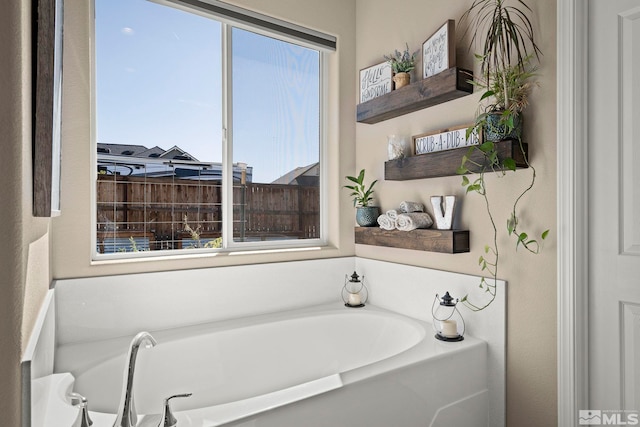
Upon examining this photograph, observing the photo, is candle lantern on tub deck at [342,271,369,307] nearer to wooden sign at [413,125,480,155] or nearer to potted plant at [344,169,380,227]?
potted plant at [344,169,380,227]

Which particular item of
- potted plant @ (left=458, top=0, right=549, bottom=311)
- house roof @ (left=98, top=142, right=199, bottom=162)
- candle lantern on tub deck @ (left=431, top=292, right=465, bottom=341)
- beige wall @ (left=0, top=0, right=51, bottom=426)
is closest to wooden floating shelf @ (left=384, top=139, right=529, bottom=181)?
potted plant @ (left=458, top=0, right=549, bottom=311)

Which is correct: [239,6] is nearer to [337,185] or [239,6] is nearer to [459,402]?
[337,185]

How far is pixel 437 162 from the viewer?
2.00 meters

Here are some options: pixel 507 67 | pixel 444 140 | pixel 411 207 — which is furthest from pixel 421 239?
pixel 507 67

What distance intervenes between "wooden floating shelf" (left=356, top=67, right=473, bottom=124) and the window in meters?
0.51

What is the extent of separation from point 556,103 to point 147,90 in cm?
196

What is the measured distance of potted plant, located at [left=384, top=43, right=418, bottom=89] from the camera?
224 cm

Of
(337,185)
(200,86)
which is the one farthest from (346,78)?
(200,86)

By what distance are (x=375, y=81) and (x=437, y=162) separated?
0.79 meters

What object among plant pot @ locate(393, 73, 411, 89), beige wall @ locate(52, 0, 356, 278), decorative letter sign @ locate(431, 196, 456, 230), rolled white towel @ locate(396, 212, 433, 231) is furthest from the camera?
plant pot @ locate(393, 73, 411, 89)

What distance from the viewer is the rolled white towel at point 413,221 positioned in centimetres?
212

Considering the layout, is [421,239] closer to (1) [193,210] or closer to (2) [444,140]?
(2) [444,140]

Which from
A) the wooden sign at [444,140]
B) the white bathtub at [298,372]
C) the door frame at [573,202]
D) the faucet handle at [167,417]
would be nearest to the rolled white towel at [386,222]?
the wooden sign at [444,140]

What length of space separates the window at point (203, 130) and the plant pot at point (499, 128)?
1.33 meters
